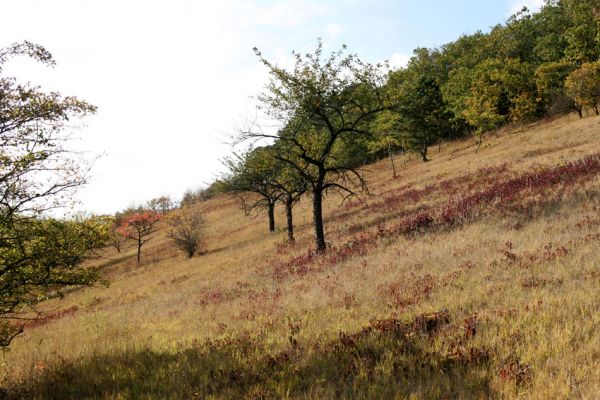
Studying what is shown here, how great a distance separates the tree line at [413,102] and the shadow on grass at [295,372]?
11.4 metres

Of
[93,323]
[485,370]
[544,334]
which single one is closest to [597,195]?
[544,334]

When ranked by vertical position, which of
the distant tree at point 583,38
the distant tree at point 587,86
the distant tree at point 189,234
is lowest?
the distant tree at point 189,234

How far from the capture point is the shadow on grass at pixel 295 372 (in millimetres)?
4719

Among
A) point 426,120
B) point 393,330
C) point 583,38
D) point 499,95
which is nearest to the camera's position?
point 393,330

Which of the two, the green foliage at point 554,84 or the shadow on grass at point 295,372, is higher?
the green foliage at point 554,84

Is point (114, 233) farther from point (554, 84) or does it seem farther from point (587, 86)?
point (554, 84)

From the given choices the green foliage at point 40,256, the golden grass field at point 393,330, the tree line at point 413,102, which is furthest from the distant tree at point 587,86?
the green foliage at point 40,256

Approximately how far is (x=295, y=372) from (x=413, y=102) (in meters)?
16.7

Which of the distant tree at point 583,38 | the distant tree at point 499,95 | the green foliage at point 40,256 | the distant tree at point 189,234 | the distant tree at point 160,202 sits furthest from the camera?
the distant tree at point 160,202

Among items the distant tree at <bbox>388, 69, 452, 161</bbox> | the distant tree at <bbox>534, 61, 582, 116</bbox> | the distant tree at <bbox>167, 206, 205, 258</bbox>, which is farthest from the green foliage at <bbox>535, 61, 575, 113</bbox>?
the distant tree at <bbox>167, 206, 205, 258</bbox>

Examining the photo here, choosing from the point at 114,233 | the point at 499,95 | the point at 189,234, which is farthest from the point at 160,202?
the point at 114,233

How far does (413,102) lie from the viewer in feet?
63.7

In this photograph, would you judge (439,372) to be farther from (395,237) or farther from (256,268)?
(256,268)

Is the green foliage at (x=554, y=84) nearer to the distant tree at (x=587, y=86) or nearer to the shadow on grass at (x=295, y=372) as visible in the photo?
the distant tree at (x=587, y=86)
